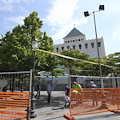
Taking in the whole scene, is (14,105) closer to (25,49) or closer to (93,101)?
(93,101)

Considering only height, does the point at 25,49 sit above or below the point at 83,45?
below

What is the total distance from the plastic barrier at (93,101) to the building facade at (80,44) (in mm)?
35970

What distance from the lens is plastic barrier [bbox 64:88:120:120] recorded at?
17.8ft

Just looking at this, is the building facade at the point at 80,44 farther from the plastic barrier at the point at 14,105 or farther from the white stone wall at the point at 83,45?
the plastic barrier at the point at 14,105

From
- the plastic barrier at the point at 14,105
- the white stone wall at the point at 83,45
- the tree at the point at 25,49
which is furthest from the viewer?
the white stone wall at the point at 83,45

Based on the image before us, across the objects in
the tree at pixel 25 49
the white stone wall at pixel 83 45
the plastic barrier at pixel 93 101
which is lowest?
the plastic barrier at pixel 93 101

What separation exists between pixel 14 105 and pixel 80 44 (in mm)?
41566

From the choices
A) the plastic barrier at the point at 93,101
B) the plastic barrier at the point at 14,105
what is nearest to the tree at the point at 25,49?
the plastic barrier at the point at 14,105

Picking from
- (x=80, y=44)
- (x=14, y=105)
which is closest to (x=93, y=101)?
(x=14, y=105)

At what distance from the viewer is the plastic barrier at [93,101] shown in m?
5.43

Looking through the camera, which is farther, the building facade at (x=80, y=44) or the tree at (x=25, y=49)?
the building facade at (x=80, y=44)

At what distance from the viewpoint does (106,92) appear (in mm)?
6527

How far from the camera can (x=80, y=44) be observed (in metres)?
44.1

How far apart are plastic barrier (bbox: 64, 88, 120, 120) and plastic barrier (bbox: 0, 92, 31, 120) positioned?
2.16 meters
